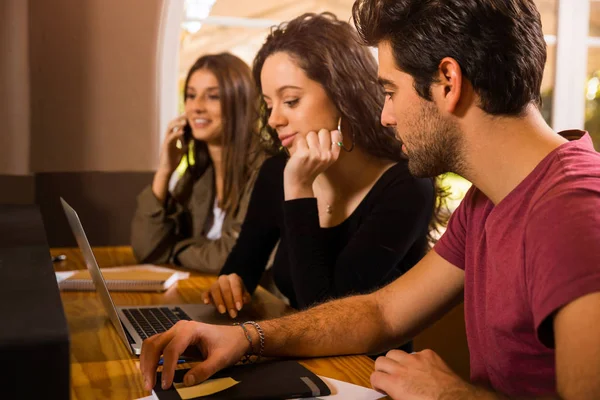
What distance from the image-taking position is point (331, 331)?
121 centimetres

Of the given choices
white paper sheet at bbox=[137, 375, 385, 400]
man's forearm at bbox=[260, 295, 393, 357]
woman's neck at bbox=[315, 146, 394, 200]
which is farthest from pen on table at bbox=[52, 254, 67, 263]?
white paper sheet at bbox=[137, 375, 385, 400]

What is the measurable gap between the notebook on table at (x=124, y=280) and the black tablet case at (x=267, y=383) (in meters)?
0.70

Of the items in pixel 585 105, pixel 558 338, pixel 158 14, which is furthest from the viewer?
pixel 585 105

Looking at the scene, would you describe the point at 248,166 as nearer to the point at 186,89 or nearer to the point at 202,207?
the point at 202,207

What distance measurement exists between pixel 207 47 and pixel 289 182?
72.8 inches

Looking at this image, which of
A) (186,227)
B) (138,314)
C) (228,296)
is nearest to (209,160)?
(186,227)

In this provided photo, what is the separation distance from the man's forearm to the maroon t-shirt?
167 millimetres

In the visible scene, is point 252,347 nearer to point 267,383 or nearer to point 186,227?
point 267,383

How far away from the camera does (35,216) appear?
5.29 ft

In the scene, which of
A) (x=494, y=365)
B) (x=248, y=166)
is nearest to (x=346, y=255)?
(x=494, y=365)

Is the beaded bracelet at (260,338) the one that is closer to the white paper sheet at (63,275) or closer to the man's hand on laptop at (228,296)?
the man's hand on laptop at (228,296)

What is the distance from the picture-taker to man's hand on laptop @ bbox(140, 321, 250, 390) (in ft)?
3.26

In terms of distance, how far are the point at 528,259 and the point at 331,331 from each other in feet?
1.36

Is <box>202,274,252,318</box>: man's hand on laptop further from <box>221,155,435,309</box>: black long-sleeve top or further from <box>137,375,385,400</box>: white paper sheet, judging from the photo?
<box>137,375,385,400</box>: white paper sheet
